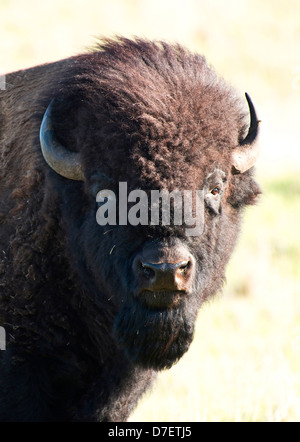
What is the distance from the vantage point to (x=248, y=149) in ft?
17.3

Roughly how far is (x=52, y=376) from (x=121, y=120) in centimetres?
176

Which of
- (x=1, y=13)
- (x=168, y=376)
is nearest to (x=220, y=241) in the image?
(x=168, y=376)

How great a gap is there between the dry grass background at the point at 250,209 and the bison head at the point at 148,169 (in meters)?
0.53

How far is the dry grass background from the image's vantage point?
6.93 meters

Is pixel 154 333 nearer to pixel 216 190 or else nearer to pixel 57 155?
pixel 216 190

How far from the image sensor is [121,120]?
478 cm

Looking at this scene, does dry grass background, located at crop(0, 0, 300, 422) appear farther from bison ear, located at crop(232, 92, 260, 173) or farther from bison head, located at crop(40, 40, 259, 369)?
bison head, located at crop(40, 40, 259, 369)

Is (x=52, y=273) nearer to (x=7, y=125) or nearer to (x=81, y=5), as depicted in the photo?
(x=7, y=125)

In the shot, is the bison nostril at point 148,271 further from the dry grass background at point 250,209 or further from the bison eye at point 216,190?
the dry grass background at point 250,209

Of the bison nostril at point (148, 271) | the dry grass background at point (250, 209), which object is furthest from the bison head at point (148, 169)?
the dry grass background at point (250, 209)

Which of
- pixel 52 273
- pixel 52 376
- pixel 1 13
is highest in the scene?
pixel 1 13

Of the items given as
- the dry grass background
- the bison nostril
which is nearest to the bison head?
the bison nostril

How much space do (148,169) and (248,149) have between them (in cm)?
101

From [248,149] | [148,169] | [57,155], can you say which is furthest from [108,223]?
[248,149]
